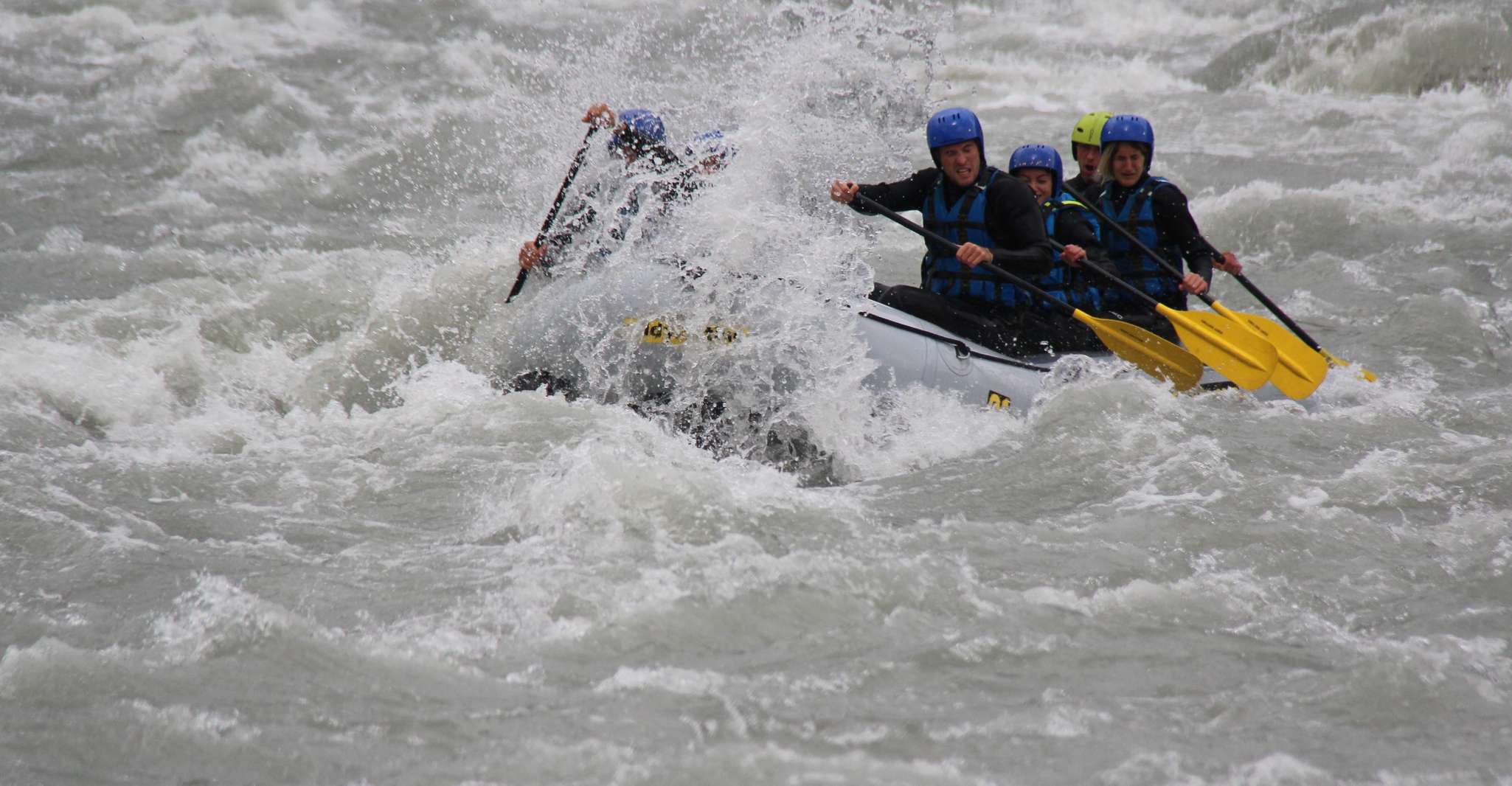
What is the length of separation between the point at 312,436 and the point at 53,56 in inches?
361

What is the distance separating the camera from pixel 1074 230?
672 centimetres

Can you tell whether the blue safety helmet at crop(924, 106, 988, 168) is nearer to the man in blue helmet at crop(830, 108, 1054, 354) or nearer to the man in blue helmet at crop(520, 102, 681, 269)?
the man in blue helmet at crop(830, 108, 1054, 354)

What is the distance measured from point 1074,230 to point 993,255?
33.4 inches

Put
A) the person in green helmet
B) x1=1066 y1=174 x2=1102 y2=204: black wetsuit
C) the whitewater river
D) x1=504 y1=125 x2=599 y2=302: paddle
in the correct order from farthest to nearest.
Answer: the person in green helmet < x1=1066 y1=174 x2=1102 y2=204: black wetsuit < x1=504 y1=125 x2=599 y2=302: paddle < the whitewater river

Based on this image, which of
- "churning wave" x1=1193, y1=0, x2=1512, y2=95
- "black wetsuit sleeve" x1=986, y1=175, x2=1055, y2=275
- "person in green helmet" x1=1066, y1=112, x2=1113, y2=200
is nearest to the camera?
"black wetsuit sleeve" x1=986, y1=175, x2=1055, y2=275

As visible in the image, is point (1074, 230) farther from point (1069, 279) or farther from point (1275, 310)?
point (1275, 310)

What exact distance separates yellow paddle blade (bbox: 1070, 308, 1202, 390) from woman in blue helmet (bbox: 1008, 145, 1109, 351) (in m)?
0.10

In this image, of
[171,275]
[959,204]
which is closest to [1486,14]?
[959,204]

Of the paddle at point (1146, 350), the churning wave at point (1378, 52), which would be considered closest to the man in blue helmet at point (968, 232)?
the paddle at point (1146, 350)

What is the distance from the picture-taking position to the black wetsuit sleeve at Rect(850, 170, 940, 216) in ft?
20.9

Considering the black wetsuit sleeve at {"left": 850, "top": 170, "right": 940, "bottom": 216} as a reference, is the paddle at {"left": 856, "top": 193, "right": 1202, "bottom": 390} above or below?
below

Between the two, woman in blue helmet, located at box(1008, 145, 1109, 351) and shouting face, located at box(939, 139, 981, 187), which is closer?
shouting face, located at box(939, 139, 981, 187)

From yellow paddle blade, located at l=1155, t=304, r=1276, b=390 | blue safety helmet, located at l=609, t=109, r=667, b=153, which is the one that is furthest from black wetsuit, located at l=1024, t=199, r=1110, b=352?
blue safety helmet, located at l=609, t=109, r=667, b=153

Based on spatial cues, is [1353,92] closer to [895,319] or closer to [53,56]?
[895,319]
